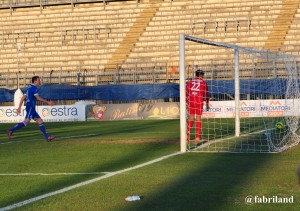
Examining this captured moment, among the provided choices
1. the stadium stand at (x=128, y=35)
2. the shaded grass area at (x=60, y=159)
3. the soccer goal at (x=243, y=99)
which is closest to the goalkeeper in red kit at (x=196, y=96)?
the soccer goal at (x=243, y=99)

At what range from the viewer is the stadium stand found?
141ft

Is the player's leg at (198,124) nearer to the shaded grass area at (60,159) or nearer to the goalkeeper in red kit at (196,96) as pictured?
the goalkeeper in red kit at (196,96)

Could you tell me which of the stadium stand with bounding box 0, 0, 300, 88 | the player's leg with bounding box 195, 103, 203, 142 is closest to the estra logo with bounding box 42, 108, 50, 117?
the stadium stand with bounding box 0, 0, 300, 88

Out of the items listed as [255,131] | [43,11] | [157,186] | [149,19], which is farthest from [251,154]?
[43,11]

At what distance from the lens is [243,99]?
33469 mm

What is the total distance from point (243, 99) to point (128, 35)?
51.4 feet

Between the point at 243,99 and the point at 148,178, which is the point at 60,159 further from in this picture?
the point at 243,99

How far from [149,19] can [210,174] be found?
126 ft

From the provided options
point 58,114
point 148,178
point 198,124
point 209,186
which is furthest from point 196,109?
point 58,114

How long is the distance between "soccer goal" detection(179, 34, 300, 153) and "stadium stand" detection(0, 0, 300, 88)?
1707 millimetres

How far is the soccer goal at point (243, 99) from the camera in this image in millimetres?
16141

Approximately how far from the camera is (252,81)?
113ft

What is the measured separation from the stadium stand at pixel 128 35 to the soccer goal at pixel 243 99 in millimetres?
1707

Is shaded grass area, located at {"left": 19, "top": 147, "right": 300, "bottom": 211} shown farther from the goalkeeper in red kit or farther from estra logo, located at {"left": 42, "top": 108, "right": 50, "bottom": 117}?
Answer: estra logo, located at {"left": 42, "top": 108, "right": 50, "bottom": 117}
